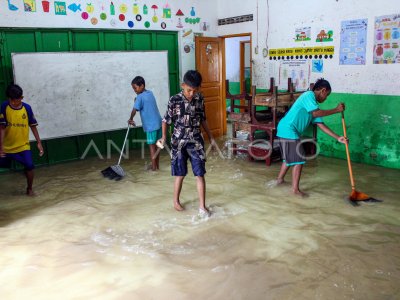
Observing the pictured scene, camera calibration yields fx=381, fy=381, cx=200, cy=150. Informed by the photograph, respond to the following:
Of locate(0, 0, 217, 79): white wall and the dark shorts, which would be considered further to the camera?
locate(0, 0, 217, 79): white wall

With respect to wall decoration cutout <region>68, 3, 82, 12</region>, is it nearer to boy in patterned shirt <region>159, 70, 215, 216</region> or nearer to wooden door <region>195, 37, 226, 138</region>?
wooden door <region>195, 37, 226, 138</region>

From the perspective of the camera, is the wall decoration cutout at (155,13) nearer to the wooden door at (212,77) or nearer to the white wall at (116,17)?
the white wall at (116,17)

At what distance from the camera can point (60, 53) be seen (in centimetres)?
570

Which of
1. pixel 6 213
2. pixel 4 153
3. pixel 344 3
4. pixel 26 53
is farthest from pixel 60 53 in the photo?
pixel 344 3

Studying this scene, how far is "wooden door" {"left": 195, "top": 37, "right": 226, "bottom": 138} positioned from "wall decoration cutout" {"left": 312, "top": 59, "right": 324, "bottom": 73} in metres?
2.18

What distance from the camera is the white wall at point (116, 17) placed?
5391 mm

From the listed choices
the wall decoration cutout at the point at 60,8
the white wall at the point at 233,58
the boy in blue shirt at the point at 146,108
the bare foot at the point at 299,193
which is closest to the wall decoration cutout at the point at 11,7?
the wall decoration cutout at the point at 60,8

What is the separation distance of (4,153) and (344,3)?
5.10 m

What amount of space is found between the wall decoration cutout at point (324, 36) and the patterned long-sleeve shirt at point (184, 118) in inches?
A: 129

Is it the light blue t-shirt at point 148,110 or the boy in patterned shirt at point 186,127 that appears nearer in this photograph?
the boy in patterned shirt at point 186,127

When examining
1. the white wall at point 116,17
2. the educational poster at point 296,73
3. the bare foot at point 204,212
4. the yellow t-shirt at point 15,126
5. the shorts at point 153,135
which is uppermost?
the white wall at point 116,17

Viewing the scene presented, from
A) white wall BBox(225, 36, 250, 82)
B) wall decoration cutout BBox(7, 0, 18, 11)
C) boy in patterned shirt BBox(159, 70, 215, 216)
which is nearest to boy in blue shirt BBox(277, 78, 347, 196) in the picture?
boy in patterned shirt BBox(159, 70, 215, 216)

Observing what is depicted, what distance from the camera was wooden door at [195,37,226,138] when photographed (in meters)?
7.49

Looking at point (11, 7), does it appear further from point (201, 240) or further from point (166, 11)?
point (201, 240)
